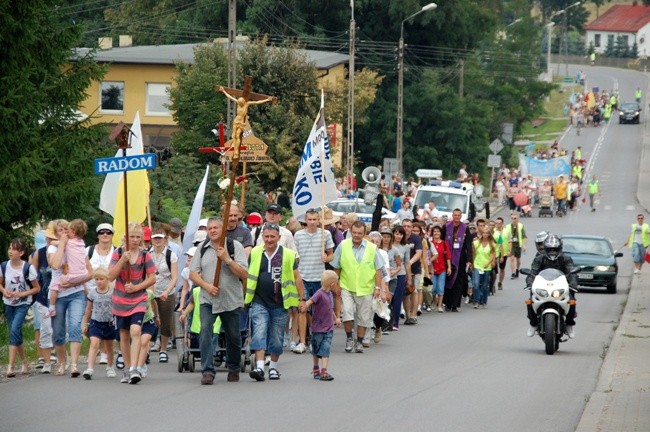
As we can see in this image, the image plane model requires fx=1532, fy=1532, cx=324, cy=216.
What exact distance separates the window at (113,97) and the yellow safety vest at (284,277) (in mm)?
48943

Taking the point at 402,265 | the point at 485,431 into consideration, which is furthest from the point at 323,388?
the point at 402,265

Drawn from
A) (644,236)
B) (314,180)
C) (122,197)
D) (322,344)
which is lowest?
(644,236)

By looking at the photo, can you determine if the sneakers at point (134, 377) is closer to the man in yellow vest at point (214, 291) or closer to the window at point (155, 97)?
the man in yellow vest at point (214, 291)

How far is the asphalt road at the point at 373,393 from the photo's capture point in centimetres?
1300

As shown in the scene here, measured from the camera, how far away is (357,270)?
64.0 ft

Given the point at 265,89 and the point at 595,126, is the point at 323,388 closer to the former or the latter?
the point at 265,89

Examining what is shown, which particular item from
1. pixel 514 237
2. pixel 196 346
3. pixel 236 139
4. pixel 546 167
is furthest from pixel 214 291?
pixel 546 167

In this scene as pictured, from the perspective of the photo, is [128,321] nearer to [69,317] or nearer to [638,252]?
[69,317]

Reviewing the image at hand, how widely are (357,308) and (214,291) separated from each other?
15.1 ft

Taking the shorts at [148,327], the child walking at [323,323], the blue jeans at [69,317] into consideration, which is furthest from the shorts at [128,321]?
the child walking at [323,323]

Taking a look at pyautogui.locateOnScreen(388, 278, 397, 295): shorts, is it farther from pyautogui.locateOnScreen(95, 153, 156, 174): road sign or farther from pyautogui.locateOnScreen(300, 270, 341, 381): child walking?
pyautogui.locateOnScreen(95, 153, 156, 174): road sign

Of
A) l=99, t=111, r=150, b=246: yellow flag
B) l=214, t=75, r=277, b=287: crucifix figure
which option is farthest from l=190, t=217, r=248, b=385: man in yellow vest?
l=99, t=111, r=150, b=246: yellow flag

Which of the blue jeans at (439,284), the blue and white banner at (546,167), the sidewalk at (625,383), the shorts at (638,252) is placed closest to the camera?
the sidewalk at (625,383)

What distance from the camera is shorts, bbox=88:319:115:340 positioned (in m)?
16.0
